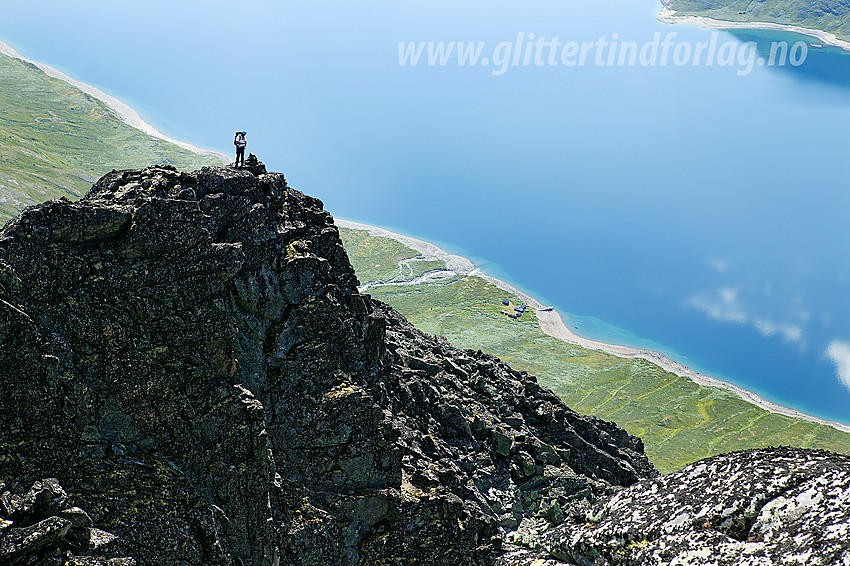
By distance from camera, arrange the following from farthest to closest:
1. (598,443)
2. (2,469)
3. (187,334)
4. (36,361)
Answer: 1. (598,443)
2. (187,334)
3. (36,361)
4. (2,469)

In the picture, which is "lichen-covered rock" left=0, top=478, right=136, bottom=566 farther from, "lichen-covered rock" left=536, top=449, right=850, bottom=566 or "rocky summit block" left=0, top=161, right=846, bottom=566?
"lichen-covered rock" left=536, top=449, right=850, bottom=566

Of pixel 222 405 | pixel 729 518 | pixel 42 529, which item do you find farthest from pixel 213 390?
pixel 729 518

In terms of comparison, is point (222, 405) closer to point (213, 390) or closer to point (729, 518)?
point (213, 390)

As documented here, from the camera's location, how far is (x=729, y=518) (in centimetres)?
2073

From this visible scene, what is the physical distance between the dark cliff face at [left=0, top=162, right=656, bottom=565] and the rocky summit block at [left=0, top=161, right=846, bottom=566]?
10cm

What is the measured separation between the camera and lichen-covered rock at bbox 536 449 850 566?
1888cm

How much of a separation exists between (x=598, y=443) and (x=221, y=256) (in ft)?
147

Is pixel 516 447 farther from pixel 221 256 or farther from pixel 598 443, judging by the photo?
pixel 221 256

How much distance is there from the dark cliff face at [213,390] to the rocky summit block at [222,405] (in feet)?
0.32

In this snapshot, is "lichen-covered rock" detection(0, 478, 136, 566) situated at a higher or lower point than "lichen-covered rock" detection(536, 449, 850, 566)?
lower

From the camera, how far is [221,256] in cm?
4041

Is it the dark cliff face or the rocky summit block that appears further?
the dark cliff face

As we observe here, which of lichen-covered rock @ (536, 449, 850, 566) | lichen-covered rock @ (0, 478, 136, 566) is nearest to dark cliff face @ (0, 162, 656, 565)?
lichen-covered rock @ (0, 478, 136, 566)

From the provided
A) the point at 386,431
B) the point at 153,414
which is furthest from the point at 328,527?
the point at 153,414
